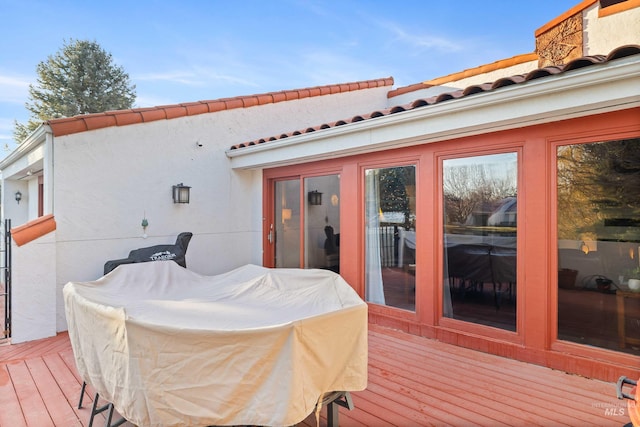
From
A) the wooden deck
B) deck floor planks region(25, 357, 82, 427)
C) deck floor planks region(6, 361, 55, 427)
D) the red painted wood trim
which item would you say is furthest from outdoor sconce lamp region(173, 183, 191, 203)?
deck floor planks region(6, 361, 55, 427)

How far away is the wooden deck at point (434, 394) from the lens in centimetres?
286

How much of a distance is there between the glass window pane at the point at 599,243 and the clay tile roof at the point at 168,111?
5517mm

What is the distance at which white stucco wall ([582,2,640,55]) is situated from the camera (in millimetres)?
5552

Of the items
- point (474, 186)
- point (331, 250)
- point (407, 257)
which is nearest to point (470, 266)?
point (407, 257)

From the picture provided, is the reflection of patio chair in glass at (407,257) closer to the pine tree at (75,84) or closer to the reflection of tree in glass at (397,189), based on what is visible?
the reflection of tree in glass at (397,189)

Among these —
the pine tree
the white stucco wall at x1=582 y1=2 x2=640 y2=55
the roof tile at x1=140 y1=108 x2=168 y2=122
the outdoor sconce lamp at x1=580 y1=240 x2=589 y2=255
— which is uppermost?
the pine tree

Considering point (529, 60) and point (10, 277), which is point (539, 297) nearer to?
point (529, 60)

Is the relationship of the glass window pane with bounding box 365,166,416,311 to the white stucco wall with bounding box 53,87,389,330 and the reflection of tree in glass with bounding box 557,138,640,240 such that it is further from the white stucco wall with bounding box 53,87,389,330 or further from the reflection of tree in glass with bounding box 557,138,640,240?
the white stucco wall with bounding box 53,87,389,330

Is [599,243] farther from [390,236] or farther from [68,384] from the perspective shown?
[68,384]

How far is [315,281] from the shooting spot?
321 centimetres

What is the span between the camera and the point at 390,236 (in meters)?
5.17

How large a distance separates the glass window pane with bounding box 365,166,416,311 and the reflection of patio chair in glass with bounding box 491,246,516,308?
979 mm

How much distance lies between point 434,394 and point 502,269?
5.56ft

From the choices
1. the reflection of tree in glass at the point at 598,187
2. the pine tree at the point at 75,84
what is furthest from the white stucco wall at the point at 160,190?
the pine tree at the point at 75,84
